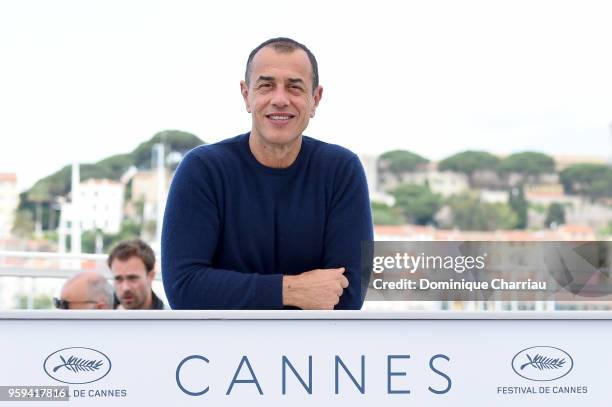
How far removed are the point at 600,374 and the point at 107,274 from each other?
4.13m

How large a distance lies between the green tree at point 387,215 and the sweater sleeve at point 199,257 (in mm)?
90913

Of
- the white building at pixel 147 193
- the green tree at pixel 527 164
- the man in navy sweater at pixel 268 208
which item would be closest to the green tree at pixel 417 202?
the green tree at pixel 527 164

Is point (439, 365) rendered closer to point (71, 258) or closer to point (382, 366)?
point (382, 366)

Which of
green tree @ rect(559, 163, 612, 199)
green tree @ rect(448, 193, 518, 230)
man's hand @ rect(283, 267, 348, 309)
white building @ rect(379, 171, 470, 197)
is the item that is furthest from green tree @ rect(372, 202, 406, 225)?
man's hand @ rect(283, 267, 348, 309)

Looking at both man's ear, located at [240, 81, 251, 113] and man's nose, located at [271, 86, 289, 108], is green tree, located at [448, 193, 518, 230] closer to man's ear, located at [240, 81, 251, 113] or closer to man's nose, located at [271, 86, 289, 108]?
man's ear, located at [240, 81, 251, 113]

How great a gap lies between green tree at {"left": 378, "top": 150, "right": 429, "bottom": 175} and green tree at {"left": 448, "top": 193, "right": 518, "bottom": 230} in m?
5.67

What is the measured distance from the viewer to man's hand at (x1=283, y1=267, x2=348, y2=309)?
227 centimetres

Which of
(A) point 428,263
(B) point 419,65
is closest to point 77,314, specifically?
(A) point 428,263

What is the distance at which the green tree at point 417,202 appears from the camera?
9956 cm

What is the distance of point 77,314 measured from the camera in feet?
6.50

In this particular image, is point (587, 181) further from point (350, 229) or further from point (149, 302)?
point (350, 229)

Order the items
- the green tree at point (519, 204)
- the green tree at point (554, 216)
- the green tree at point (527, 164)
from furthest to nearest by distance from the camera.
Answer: the green tree at point (527, 164) → the green tree at point (519, 204) → the green tree at point (554, 216)

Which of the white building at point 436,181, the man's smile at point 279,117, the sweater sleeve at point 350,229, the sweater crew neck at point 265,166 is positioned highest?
the white building at point 436,181

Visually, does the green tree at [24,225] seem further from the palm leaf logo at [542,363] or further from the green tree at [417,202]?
the palm leaf logo at [542,363]
